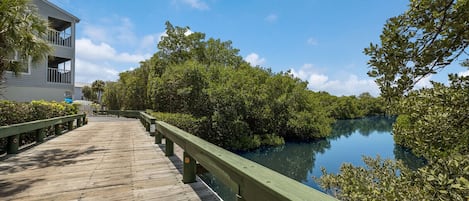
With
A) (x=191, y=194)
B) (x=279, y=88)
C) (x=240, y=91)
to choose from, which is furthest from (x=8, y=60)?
(x=279, y=88)

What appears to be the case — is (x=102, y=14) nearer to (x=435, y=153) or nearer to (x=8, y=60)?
(x=8, y=60)

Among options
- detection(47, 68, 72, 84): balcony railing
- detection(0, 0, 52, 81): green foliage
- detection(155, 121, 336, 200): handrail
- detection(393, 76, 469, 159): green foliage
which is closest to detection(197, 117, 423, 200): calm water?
detection(393, 76, 469, 159): green foliage

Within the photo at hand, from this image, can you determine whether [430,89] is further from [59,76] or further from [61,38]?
[61,38]

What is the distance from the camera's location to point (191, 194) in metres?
2.98

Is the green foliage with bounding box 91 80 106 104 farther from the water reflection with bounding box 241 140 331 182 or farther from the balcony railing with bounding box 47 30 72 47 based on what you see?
the water reflection with bounding box 241 140 331 182

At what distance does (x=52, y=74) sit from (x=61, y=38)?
8.19 feet

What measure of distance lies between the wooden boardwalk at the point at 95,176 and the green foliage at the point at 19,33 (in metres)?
3.18

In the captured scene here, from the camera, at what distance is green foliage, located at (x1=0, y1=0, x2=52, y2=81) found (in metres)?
6.27

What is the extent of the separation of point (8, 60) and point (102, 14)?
17.6 feet

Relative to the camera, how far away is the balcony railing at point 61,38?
15430 millimetres

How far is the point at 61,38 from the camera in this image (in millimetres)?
15914

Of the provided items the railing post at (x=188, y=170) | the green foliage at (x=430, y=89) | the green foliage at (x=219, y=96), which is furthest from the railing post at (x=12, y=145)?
the green foliage at (x=219, y=96)

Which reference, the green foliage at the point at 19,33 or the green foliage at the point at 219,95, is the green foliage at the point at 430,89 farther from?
the green foliage at the point at 219,95

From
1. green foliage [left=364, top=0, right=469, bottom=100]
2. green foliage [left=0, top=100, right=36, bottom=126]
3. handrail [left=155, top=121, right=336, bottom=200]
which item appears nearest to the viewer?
handrail [left=155, top=121, right=336, bottom=200]
